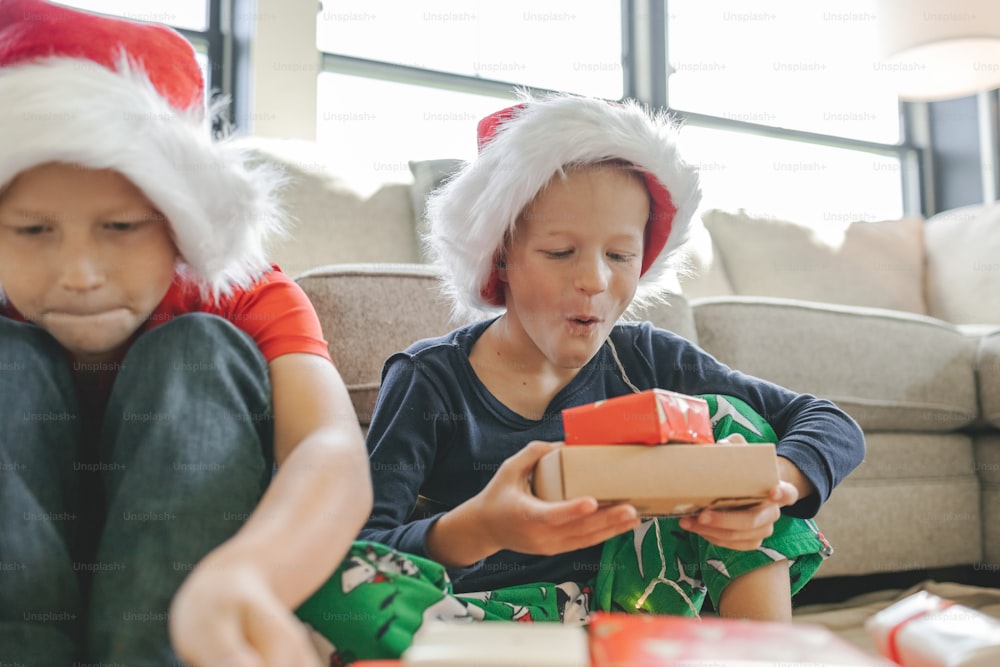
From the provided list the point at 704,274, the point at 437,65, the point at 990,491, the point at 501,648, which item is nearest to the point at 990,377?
the point at 990,491

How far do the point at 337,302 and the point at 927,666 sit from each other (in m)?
0.89

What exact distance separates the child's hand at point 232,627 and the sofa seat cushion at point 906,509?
1341 mm

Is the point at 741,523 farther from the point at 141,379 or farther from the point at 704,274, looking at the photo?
the point at 704,274

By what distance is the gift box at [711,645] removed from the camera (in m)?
0.49

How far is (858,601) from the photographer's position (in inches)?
69.6

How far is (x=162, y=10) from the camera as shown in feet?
8.79

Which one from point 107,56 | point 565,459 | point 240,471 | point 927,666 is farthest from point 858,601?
point 107,56

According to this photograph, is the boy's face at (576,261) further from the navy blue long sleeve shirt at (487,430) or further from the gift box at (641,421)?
the gift box at (641,421)

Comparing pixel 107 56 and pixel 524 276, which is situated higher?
pixel 107 56

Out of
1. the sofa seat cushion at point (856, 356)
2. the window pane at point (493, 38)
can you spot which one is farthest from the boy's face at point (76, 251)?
the window pane at point (493, 38)

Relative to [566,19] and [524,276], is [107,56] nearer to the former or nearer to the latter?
[524,276]

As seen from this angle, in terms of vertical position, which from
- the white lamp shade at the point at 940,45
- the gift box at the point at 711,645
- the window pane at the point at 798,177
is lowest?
the gift box at the point at 711,645

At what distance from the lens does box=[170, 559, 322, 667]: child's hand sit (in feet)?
1.68

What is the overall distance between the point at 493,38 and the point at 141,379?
2.78 meters
